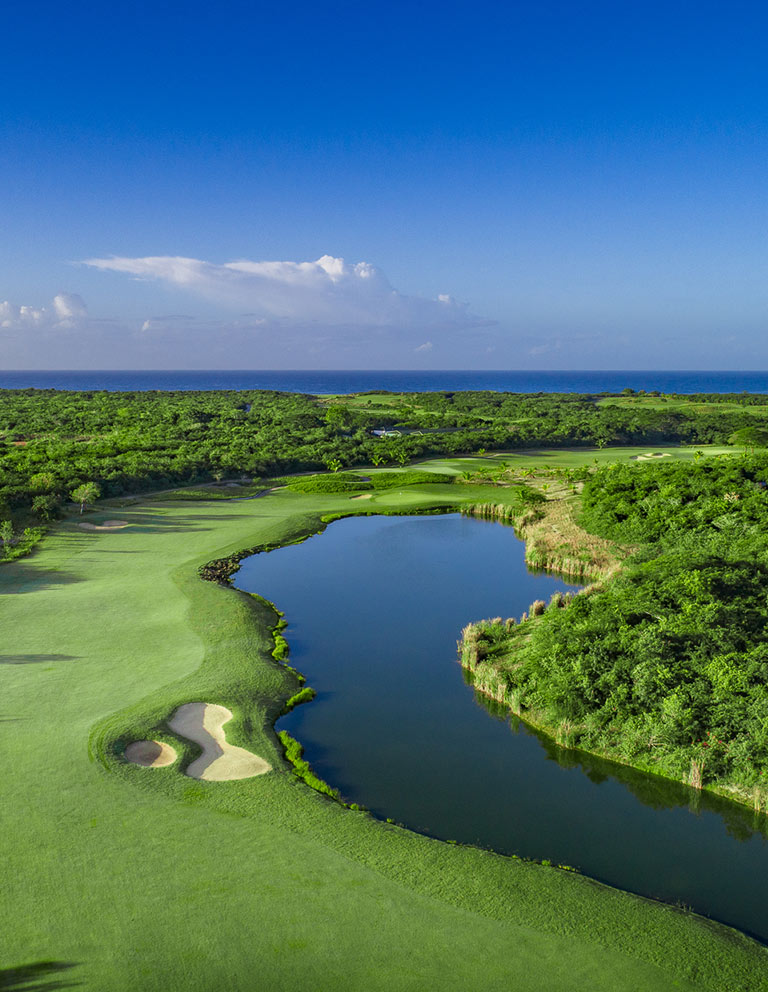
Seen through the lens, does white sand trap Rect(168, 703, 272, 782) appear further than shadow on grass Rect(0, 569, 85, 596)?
No

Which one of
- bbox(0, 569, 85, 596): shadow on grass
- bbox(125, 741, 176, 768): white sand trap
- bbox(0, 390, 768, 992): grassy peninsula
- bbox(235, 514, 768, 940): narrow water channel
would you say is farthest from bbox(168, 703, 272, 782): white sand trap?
bbox(0, 569, 85, 596): shadow on grass

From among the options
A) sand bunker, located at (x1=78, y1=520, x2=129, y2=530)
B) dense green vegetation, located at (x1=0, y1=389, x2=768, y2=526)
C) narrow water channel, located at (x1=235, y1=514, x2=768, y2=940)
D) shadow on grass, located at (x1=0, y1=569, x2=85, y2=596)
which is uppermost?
dense green vegetation, located at (x1=0, y1=389, x2=768, y2=526)

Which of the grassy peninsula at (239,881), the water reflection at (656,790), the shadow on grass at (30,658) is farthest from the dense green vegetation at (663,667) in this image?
the shadow on grass at (30,658)

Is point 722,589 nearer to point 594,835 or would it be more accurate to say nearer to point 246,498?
point 594,835

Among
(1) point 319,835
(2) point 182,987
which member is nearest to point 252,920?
(2) point 182,987

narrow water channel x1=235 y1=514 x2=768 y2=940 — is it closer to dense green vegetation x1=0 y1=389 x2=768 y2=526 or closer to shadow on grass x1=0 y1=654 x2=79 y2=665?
shadow on grass x1=0 y1=654 x2=79 y2=665

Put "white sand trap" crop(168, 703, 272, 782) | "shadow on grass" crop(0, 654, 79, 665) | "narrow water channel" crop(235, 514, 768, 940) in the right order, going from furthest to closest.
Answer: "shadow on grass" crop(0, 654, 79, 665) < "white sand trap" crop(168, 703, 272, 782) < "narrow water channel" crop(235, 514, 768, 940)
